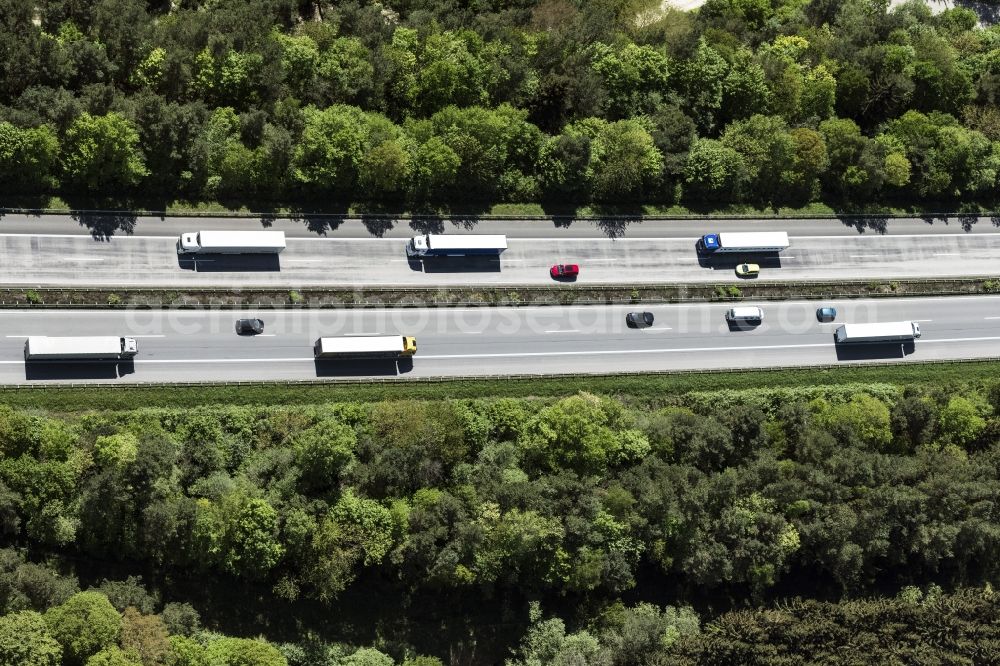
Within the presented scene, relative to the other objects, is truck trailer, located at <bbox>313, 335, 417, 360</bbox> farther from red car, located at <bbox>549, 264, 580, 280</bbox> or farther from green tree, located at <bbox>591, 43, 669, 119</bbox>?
green tree, located at <bbox>591, 43, 669, 119</bbox>

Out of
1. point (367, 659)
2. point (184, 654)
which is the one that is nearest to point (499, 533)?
point (367, 659)

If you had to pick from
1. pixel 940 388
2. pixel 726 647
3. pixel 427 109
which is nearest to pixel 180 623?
pixel 726 647

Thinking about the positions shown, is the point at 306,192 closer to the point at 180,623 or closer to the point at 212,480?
the point at 212,480

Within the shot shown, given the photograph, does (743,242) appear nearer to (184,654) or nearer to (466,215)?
(466,215)

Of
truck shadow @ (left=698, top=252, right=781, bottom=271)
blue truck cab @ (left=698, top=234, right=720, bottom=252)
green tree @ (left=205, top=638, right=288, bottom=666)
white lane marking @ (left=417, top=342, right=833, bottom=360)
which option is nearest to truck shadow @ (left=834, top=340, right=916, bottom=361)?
white lane marking @ (left=417, top=342, right=833, bottom=360)

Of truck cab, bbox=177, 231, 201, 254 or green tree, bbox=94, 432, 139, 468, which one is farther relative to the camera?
truck cab, bbox=177, 231, 201, 254

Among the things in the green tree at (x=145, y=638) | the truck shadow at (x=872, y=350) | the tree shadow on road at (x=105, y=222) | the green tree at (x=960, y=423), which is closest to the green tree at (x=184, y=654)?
the green tree at (x=145, y=638)

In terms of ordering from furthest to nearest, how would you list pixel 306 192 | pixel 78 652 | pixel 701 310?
pixel 701 310 → pixel 306 192 → pixel 78 652
